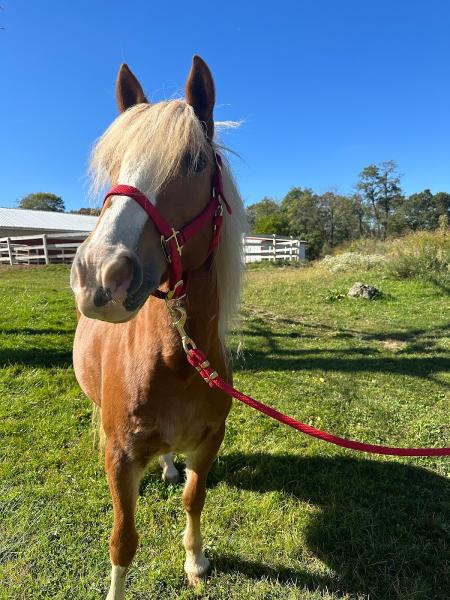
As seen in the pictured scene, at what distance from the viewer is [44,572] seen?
237 cm

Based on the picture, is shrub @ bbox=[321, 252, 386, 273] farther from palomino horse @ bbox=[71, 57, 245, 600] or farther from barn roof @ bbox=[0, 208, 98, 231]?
barn roof @ bbox=[0, 208, 98, 231]

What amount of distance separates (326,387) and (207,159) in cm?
412

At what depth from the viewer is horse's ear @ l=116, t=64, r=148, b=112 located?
1868 mm

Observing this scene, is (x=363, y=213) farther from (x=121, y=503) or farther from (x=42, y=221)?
(x=121, y=503)

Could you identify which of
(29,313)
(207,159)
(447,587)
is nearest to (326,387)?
(447,587)

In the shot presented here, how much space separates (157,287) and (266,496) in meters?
2.31

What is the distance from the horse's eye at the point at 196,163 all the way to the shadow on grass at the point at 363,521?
2406 mm

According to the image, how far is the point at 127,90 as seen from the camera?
1896 millimetres

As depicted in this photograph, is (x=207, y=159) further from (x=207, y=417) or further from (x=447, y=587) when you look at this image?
(x=447, y=587)

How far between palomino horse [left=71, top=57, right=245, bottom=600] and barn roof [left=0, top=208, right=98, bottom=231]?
29245 millimetres

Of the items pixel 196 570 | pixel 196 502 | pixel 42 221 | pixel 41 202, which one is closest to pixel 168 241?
pixel 196 502

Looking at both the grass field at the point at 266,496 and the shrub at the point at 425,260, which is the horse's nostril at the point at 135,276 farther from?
the shrub at the point at 425,260

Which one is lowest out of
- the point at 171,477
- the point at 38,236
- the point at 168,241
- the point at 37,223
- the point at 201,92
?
the point at 171,477

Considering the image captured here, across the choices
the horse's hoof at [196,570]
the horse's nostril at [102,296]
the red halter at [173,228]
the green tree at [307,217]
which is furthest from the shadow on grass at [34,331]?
the green tree at [307,217]
